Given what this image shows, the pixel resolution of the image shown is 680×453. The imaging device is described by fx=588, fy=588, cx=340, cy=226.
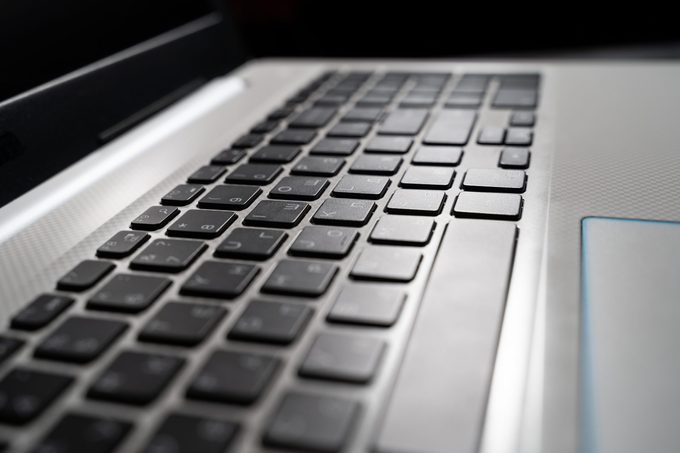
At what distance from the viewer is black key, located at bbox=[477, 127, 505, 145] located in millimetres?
411

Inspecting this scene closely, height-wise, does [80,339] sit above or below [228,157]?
below

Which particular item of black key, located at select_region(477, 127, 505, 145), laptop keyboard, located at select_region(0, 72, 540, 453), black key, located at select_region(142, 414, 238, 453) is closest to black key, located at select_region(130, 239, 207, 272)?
laptop keyboard, located at select_region(0, 72, 540, 453)

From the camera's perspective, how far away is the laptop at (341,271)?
203 mm

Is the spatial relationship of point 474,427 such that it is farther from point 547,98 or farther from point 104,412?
point 547,98

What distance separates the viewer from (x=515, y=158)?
0.38 meters

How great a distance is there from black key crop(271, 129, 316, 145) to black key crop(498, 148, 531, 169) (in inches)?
5.7

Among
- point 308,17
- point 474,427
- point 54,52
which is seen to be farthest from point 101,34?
point 308,17

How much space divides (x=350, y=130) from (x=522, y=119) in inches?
5.2

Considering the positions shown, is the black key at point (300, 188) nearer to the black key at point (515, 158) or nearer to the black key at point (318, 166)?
the black key at point (318, 166)

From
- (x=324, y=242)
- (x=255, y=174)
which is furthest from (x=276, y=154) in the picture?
(x=324, y=242)

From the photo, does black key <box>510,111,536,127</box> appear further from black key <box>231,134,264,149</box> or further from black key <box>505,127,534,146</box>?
black key <box>231,134,264,149</box>

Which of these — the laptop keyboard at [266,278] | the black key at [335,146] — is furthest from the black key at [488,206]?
the black key at [335,146]

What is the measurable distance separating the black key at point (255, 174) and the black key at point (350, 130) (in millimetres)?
68

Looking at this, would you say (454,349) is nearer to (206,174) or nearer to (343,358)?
(343,358)
